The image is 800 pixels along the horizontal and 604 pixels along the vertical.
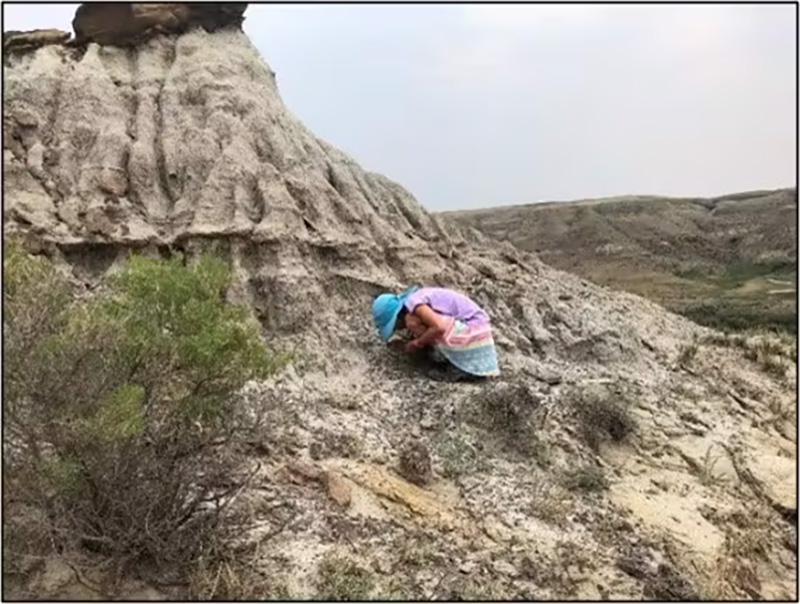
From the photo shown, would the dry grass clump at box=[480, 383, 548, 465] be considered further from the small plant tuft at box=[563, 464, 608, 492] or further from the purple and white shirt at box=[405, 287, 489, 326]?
the purple and white shirt at box=[405, 287, 489, 326]

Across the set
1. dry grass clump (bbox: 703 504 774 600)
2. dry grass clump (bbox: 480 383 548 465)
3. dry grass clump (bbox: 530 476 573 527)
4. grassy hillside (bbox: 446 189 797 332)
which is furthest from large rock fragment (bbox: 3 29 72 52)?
grassy hillside (bbox: 446 189 797 332)

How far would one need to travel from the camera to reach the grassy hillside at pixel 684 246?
31.8 metres

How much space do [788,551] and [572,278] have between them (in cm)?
644

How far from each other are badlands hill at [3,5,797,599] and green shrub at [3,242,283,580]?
0.47 metres

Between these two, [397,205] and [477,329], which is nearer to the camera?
[477,329]

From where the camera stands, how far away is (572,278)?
46.9 ft

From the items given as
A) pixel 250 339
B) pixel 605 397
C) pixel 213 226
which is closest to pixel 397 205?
pixel 213 226

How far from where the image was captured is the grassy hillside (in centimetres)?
3181

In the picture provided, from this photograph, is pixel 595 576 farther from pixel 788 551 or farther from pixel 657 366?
pixel 657 366

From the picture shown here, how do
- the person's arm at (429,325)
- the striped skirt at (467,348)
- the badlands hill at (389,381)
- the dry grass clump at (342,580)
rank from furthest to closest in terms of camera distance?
1. the striped skirt at (467,348)
2. the person's arm at (429,325)
3. the badlands hill at (389,381)
4. the dry grass clump at (342,580)

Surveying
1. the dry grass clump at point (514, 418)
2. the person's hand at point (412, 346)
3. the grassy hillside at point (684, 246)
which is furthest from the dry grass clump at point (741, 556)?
the grassy hillside at point (684, 246)

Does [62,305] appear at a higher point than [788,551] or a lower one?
higher

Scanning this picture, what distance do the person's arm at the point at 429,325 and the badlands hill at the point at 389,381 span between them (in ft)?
1.14

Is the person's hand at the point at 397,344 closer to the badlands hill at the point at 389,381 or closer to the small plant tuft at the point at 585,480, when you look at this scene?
the badlands hill at the point at 389,381
